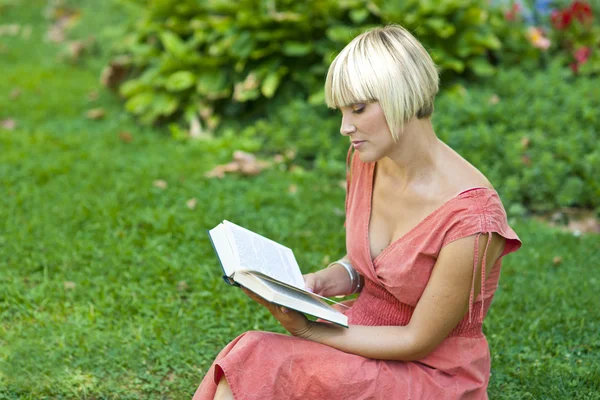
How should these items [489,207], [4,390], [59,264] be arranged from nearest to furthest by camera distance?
[489,207]
[4,390]
[59,264]

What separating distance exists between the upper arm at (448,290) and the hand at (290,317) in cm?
32

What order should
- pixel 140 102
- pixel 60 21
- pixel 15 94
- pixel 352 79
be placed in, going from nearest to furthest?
pixel 352 79
pixel 140 102
pixel 15 94
pixel 60 21

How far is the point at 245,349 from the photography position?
7.49 ft

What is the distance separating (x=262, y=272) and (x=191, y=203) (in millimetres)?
2721

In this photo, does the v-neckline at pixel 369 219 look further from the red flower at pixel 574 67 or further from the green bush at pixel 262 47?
the red flower at pixel 574 67

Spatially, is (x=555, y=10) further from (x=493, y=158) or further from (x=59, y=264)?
(x=59, y=264)

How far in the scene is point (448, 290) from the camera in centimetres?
223

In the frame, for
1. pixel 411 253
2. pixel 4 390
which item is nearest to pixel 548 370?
pixel 411 253

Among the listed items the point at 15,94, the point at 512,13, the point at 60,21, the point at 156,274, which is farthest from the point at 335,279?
the point at 60,21

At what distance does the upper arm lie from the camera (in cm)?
221

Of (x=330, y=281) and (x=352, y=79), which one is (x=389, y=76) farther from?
(x=330, y=281)

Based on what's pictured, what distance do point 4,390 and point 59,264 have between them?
1.10 meters

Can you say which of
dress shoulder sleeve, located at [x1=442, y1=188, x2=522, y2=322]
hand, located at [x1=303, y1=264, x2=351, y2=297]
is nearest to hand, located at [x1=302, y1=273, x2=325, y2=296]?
hand, located at [x1=303, y1=264, x2=351, y2=297]

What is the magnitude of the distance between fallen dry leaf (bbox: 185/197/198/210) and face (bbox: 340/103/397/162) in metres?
2.51
